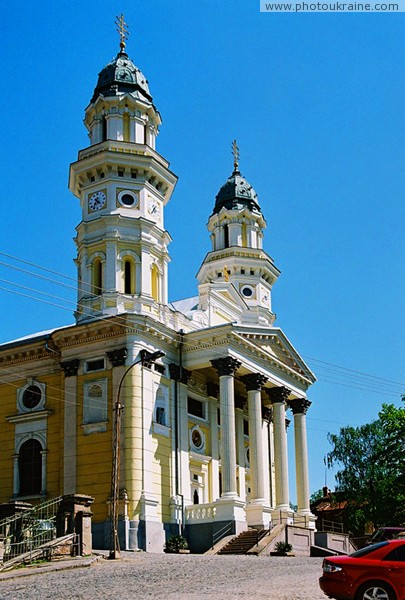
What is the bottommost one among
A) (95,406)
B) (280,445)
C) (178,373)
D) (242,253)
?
(280,445)

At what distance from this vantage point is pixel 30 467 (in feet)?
128

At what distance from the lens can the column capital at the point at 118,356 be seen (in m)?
36.6

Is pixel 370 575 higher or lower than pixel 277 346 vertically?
lower

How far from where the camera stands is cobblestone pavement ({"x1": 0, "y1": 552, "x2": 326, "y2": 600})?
17422 mm

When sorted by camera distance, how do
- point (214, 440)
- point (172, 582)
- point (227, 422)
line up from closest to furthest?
point (172, 582), point (227, 422), point (214, 440)

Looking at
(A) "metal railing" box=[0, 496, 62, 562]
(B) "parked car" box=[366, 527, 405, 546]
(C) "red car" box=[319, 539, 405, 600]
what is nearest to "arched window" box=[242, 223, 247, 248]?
(A) "metal railing" box=[0, 496, 62, 562]

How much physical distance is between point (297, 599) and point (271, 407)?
3141 cm

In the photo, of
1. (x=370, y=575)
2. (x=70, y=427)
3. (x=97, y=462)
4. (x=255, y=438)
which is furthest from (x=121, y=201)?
(x=370, y=575)

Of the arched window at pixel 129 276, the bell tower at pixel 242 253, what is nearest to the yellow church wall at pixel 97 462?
the arched window at pixel 129 276

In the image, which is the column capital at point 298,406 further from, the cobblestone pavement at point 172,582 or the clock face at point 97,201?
the cobblestone pavement at point 172,582

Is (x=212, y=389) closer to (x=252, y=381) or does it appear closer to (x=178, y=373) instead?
(x=252, y=381)

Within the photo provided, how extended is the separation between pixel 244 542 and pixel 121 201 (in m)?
16.4

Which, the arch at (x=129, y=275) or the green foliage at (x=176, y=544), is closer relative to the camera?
the green foliage at (x=176, y=544)

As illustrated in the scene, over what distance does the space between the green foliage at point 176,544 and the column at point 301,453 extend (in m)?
10.1
